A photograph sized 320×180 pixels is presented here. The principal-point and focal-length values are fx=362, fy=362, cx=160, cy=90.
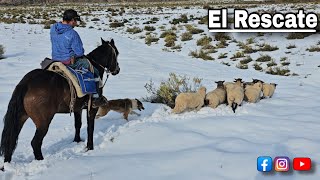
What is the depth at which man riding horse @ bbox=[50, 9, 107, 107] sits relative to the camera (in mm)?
6152

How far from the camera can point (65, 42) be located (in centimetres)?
618

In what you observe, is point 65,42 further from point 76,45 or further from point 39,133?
point 39,133

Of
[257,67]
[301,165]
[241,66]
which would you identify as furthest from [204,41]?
[301,165]

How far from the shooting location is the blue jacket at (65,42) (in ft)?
20.2

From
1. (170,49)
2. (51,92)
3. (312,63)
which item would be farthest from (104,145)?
(170,49)

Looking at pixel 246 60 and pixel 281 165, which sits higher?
pixel 246 60

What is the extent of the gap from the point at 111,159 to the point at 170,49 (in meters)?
14.8

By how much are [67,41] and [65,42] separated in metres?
0.04

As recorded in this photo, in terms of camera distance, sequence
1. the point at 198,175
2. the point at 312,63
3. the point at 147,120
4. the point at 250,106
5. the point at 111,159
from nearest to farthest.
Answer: the point at 198,175 → the point at 111,159 → the point at 147,120 → the point at 250,106 → the point at 312,63

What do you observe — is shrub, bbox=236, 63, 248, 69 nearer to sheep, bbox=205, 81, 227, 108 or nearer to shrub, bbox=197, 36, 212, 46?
shrub, bbox=197, 36, 212, 46

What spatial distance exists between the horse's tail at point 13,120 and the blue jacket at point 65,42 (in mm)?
1008

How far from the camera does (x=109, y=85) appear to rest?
11.9 m

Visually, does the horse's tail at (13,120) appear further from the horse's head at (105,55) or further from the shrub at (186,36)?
the shrub at (186,36)

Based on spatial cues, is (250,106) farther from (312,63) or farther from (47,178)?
(312,63)
